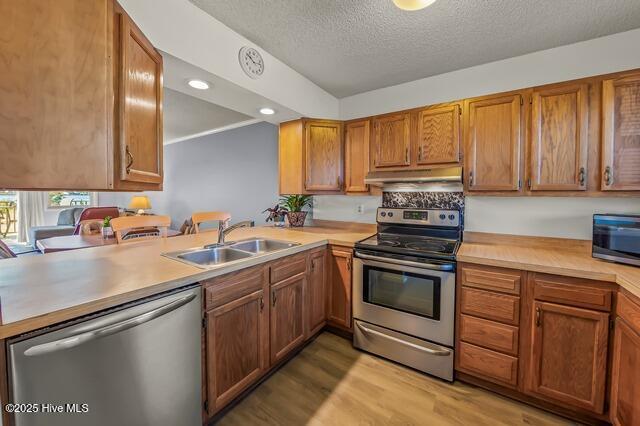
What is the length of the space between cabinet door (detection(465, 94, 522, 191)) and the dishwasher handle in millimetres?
2227

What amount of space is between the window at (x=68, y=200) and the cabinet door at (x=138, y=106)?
7030 millimetres

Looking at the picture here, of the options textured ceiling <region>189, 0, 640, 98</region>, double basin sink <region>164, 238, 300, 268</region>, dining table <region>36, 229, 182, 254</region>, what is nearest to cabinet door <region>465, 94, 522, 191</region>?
textured ceiling <region>189, 0, 640, 98</region>

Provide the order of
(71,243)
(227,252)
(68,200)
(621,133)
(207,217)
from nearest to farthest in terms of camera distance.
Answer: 1. (621,133)
2. (227,252)
3. (207,217)
4. (71,243)
5. (68,200)

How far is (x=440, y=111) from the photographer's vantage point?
2.32m

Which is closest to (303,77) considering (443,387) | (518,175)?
(518,175)

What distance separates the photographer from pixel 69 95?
976 millimetres

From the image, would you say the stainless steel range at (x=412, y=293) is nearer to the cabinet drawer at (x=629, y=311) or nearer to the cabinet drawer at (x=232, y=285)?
the cabinet drawer at (x=629, y=311)

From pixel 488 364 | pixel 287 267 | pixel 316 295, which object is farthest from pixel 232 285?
pixel 488 364

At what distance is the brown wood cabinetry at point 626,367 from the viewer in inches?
48.8

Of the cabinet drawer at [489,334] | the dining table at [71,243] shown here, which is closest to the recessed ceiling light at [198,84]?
the dining table at [71,243]

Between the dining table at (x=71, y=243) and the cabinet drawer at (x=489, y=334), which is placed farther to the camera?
the dining table at (x=71, y=243)

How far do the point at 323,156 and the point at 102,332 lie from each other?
228 cm

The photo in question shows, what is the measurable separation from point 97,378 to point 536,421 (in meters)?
2.27

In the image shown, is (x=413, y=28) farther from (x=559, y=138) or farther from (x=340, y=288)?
(x=340, y=288)
